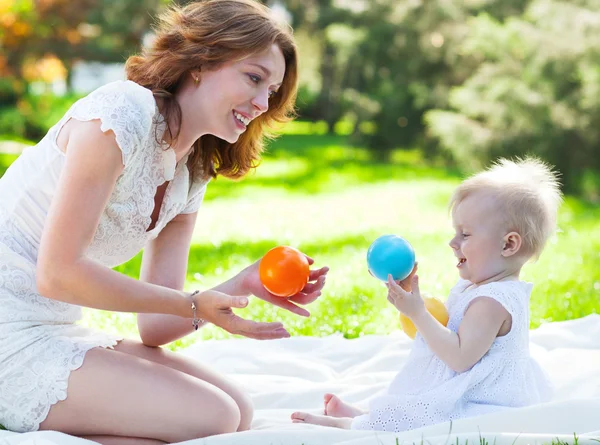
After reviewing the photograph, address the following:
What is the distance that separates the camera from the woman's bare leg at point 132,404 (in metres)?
2.93

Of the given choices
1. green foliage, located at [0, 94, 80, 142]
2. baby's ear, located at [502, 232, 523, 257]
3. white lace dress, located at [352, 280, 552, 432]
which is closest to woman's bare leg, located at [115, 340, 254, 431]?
white lace dress, located at [352, 280, 552, 432]

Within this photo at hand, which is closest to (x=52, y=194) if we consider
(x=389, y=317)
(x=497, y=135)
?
(x=389, y=317)

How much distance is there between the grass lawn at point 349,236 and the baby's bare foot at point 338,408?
0.94 m

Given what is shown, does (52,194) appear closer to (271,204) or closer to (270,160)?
(271,204)

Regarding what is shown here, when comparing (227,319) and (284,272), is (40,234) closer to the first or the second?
(227,319)

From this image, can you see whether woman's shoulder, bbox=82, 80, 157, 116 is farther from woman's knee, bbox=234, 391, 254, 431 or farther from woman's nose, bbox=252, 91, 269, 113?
woman's knee, bbox=234, 391, 254, 431

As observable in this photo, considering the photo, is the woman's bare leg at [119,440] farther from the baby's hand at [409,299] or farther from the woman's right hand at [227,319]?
the baby's hand at [409,299]

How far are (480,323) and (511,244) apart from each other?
0.37 m

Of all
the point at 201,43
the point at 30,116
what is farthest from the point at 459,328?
the point at 30,116

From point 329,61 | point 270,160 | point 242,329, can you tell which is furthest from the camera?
point 329,61

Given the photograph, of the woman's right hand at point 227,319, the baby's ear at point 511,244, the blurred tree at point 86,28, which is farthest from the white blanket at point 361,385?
the blurred tree at point 86,28

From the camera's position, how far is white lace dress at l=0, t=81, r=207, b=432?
9.60 ft

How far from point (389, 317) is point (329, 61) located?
22470mm

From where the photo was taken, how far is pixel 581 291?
561 cm
